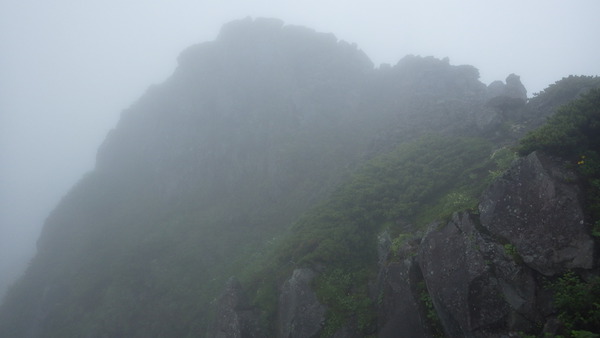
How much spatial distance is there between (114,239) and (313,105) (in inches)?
1325

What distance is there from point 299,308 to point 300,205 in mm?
16995

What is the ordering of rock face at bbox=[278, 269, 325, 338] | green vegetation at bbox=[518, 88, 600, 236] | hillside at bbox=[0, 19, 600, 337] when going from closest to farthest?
1. green vegetation at bbox=[518, 88, 600, 236]
2. hillside at bbox=[0, 19, 600, 337]
3. rock face at bbox=[278, 269, 325, 338]

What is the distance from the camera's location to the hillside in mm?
11383

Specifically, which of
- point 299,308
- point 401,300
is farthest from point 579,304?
point 299,308

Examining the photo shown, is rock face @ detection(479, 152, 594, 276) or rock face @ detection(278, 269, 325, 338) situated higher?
rock face @ detection(479, 152, 594, 276)

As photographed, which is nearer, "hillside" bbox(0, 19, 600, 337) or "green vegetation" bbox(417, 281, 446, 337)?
"green vegetation" bbox(417, 281, 446, 337)

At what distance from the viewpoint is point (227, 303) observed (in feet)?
58.0

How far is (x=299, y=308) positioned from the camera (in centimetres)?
1470

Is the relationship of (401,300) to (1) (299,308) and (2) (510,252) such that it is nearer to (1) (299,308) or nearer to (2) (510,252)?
(2) (510,252)

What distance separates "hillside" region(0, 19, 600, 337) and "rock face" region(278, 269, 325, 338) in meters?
0.10

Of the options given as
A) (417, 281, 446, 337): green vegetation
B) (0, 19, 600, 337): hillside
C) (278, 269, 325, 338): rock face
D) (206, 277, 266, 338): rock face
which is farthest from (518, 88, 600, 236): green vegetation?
(206, 277, 266, 338): rock face

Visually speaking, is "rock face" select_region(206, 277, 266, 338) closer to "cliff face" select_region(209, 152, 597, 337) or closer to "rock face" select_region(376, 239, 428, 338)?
"cliff face" select_region(209, 152, 597, 337)

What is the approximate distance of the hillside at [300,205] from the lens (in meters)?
11.4

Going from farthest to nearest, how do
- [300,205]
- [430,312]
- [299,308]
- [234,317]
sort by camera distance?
[300,205] → [234,317] → [299,308] → [430,312]
